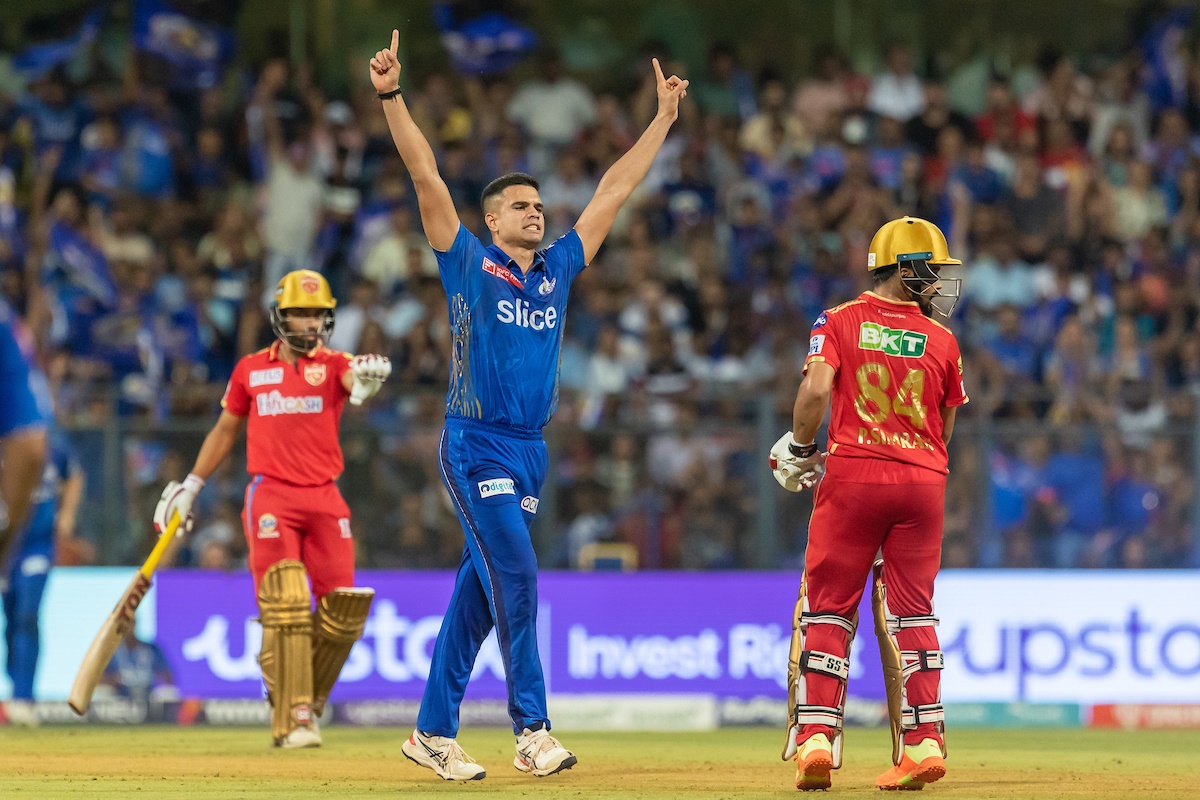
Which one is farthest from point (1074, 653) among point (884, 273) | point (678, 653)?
point (884, 273)

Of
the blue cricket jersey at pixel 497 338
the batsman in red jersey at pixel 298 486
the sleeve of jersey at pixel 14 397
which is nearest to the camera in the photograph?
the sleeve of jersey at pixel 14 397

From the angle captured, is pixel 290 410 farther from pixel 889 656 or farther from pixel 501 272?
pixel 889 656

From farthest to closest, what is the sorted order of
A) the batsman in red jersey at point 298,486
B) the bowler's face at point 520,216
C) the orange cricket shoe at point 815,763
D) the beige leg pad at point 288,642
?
the batsman in red jersey at point 298,486 < the beige leg pad at point 288,642 < the bowler's face at point 520,216 < the orange cricket shoe at point 815,763

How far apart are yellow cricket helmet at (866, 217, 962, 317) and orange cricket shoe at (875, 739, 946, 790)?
192cm

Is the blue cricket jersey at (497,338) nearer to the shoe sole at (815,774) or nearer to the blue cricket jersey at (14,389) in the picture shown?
the shoe sole at (815,774)

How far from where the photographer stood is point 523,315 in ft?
28.5

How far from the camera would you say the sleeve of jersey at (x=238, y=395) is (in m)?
11.3

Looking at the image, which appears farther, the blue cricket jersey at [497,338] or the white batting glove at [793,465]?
the blue cricket jersey at [497,338]

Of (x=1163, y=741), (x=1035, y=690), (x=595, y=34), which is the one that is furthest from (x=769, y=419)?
(x=595, y=34)

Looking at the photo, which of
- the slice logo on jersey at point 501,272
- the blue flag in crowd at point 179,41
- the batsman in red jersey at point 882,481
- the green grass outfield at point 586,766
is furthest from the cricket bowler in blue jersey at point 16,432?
Result: the blue flag in crowd at point 179,41

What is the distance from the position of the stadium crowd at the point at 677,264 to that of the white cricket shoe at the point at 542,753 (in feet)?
20.7

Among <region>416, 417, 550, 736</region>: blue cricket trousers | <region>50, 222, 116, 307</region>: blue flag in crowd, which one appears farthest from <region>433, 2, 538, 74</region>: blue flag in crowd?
<region>416, 417, 550, 736</region>: blue cricket trousers

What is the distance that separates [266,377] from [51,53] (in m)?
9.81

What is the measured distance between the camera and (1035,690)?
14.6 metres
